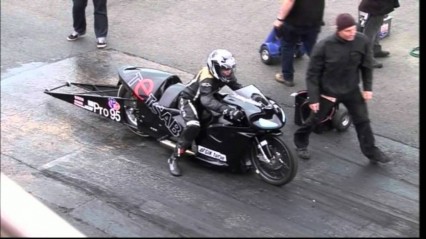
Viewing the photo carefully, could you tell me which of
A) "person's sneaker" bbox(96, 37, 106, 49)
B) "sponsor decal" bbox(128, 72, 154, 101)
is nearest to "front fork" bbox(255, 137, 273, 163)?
"sponsor decal" bbox(128, 72, 154, 101)

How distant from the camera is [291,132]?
7.03 m

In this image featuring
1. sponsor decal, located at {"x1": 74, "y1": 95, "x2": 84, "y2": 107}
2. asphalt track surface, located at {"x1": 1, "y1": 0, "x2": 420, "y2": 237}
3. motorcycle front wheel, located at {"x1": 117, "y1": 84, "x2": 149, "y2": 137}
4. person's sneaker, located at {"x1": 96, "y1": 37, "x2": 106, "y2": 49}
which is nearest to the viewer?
asphalt track surface, located at {"x1": 1, "y1": 0, "x2": 420, "y2": 237}

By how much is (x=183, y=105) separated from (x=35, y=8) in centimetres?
420

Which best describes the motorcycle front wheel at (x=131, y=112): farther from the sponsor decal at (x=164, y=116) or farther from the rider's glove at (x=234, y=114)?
the rider's glove at (x=234, y=114)

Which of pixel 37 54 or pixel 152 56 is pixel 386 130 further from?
pixel 37 54

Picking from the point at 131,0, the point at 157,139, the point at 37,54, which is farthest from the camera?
the point at 131,0

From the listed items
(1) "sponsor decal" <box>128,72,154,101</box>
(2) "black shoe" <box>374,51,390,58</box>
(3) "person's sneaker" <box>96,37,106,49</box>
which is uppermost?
(2) "black shoe" <box>374,51,390,58</box>

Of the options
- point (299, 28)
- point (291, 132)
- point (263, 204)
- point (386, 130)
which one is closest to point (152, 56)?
point (299, 28)

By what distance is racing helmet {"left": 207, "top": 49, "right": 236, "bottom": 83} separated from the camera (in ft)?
19.1

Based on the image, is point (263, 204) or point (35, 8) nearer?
point (263, 204)

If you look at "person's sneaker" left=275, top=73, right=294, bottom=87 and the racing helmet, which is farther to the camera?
"person's sneaker" left=275, top=73, right=294, bottom=87

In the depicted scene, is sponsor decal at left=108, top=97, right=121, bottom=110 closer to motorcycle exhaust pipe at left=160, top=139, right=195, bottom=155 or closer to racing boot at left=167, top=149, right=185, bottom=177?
motorcycle exhaust pipe at left=160, top=139, right=195, bottom=155

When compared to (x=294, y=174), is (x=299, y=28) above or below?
above

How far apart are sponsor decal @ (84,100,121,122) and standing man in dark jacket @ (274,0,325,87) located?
90.8 inches
